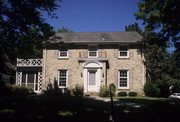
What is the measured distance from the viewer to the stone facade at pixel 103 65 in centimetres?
2091

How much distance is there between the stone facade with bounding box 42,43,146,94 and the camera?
20.9m

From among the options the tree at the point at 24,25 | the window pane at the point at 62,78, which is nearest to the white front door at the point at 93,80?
the window pane at the point at 62,78

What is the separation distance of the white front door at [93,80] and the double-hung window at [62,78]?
9.23 feet

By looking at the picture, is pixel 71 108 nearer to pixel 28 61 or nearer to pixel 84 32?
pixel 28 61

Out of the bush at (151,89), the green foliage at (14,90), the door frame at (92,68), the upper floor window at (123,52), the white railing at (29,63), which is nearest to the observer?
the green foliage at (14,90)

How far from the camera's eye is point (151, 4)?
43.4 ft

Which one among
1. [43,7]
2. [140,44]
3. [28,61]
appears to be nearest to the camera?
[43,7]

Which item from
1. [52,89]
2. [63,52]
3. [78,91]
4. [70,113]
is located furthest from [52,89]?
[70,113]

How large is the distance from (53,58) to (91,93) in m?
6.35

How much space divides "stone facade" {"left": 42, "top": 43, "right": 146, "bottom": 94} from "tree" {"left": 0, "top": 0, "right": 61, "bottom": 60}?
29.3 feet

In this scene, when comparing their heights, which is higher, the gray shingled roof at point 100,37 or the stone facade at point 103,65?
the gray shingled roof at point 100,37

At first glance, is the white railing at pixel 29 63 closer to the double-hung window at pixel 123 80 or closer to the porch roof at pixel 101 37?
the porch roof at pixel 101 37

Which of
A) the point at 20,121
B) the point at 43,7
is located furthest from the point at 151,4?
the point at 20,121

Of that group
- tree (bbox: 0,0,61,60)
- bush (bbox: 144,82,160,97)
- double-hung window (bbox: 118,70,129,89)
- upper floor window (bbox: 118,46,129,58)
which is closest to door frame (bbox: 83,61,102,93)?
double-hung window (bbox: 118,70,129,89)
